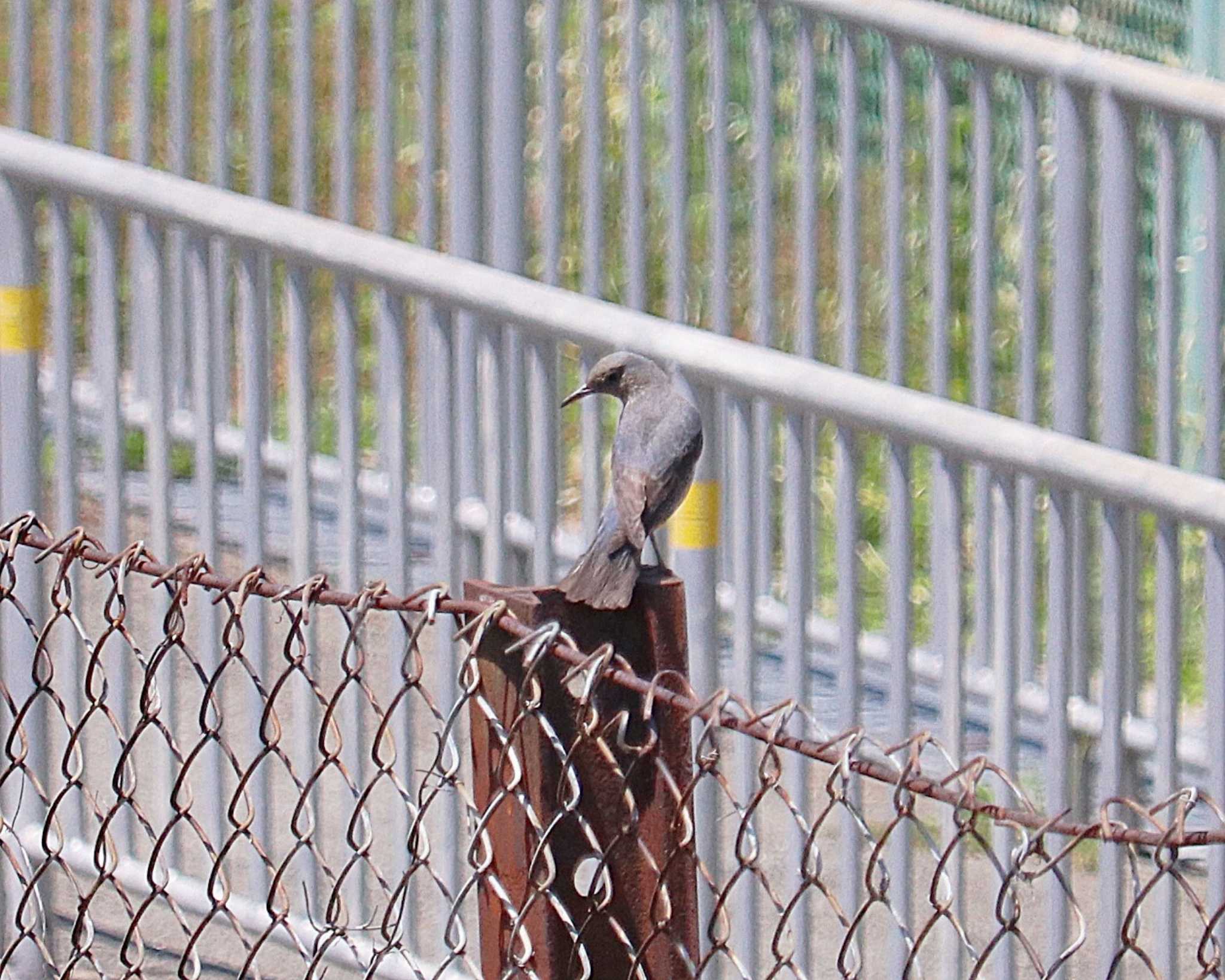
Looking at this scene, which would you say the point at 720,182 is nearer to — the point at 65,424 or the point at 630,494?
the point at 65,424

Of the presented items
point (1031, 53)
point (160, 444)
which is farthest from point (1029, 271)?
point (160, 444)

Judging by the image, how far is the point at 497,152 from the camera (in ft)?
14.0

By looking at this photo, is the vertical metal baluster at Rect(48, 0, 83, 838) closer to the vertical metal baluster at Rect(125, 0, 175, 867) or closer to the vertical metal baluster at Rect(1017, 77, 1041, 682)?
the vertical metal baluster at Rect(125, 0, 175, 867)

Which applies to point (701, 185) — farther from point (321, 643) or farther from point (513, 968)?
point (513, 968)

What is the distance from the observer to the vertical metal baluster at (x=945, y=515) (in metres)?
3.17

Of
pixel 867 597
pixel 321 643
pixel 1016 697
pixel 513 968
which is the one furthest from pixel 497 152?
pixel 513 968

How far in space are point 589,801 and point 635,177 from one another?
220 centimetres

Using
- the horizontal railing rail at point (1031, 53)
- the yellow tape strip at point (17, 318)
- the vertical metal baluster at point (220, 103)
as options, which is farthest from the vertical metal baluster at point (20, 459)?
the horizontal railing rail at point (1031, 53)

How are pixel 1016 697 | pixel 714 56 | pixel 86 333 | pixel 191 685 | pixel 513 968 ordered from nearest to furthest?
pixel 513 968 → pixel 1016 697 → pixel 714 56 → pixel 191 685 → pixel 86 333

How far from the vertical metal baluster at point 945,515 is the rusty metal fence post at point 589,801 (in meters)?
0.96

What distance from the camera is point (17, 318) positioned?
339 cm

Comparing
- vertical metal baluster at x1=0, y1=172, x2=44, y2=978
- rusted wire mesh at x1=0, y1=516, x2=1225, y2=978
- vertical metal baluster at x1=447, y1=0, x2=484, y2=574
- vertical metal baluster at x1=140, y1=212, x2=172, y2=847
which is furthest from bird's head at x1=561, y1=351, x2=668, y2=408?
vertical metal baluster at x1=447, y1=0, x2=484, y2=574

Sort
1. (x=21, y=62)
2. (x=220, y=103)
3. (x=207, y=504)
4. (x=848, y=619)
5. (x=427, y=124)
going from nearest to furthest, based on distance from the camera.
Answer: (x=848, y=619) < (x=207, y=504) < (x=427, y=124) < (x=220, y=103) < (x=21, y=62)

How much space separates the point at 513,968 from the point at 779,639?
2.55 meters
